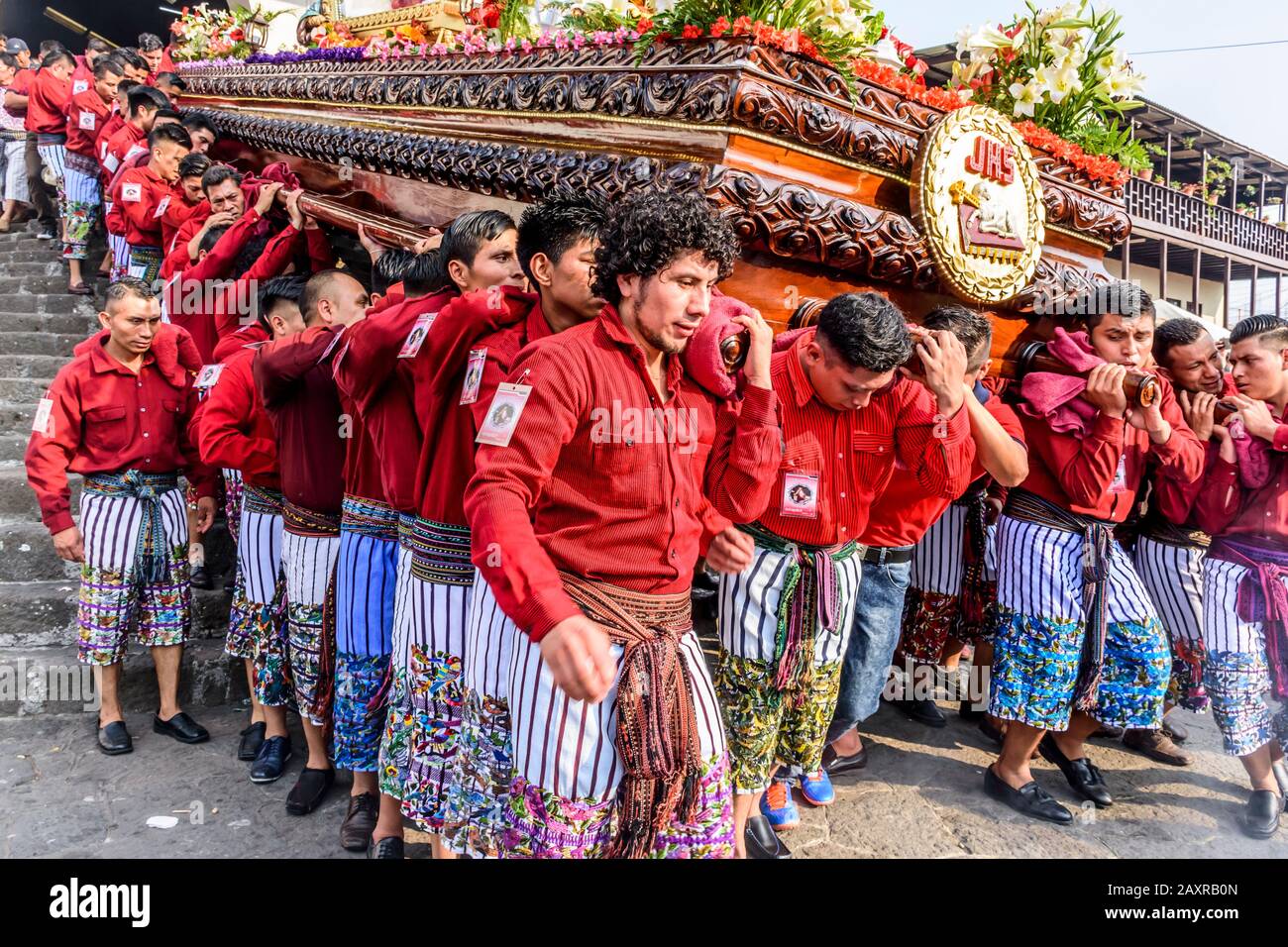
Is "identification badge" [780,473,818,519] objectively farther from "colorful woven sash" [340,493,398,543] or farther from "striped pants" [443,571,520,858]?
"colorful woven sash" [340,493,398,543]

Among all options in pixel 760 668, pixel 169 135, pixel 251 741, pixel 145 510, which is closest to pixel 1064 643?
pixel 760 668

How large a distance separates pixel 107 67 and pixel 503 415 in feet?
24.7

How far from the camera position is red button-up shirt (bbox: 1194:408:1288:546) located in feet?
10.0

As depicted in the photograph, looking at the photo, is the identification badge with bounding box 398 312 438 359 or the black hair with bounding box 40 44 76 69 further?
the black hair with bounding box 40 44 76 69

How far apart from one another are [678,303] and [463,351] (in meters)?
0.68

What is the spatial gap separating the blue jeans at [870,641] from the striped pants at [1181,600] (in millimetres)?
1173

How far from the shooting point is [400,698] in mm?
2438

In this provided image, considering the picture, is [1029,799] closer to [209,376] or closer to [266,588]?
[266,588]

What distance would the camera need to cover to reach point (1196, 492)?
3275 mm

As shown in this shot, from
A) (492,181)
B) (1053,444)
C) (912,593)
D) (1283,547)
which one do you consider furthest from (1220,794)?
(492,181)

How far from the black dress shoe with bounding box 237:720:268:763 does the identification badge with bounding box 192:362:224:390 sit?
1332 mm

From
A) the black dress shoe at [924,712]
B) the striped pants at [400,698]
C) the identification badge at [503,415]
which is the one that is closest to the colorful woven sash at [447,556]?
the striped pants at [400,698]

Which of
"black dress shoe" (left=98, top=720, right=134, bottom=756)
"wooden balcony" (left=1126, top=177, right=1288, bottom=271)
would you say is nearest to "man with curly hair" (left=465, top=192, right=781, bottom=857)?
"black dress shoe" (left=98, top=720, right=134, bottom=756)

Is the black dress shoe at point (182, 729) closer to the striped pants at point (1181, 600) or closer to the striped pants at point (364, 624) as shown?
A: the striped pants at point (364, 624)
